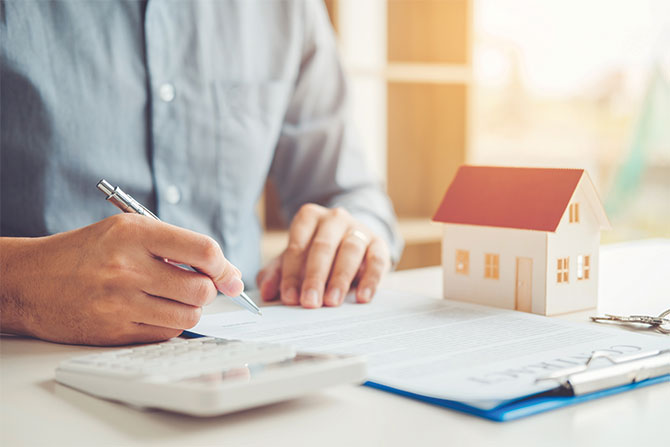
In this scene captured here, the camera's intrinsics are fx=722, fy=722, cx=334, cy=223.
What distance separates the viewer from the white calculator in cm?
44

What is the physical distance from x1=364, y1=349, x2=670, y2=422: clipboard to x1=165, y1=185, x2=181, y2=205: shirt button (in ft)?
2.62

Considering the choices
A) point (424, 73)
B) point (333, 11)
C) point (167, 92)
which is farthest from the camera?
point (424, 73)

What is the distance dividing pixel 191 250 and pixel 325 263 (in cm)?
29

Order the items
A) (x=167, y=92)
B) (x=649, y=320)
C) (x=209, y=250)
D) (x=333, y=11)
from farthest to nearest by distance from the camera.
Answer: (x=333, y=11), (x=167, y=92), (x=649, y=320), (x=209, y=250)

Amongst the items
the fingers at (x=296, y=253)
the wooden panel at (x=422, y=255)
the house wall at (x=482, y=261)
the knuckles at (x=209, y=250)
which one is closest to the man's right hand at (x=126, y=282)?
the knuckles at (x=209, y=250)

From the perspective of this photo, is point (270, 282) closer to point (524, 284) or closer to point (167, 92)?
point (524, 284)

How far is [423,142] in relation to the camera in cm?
255

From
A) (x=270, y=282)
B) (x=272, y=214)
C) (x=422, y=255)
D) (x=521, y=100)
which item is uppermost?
(x=521, y=100)

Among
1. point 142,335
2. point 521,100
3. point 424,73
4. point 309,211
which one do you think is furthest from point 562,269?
point 521,100

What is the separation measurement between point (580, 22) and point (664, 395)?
9.68 feet

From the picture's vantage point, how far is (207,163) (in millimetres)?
1308

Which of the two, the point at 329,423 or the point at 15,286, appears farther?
the point at 15,286

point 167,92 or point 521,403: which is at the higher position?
point 167,92

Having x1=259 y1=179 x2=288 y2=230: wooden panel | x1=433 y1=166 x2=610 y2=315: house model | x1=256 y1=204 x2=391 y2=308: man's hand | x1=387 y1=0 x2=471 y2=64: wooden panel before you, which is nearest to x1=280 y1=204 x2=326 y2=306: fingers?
x1=256 y1=204 x2=391 y2=308: man's hand
